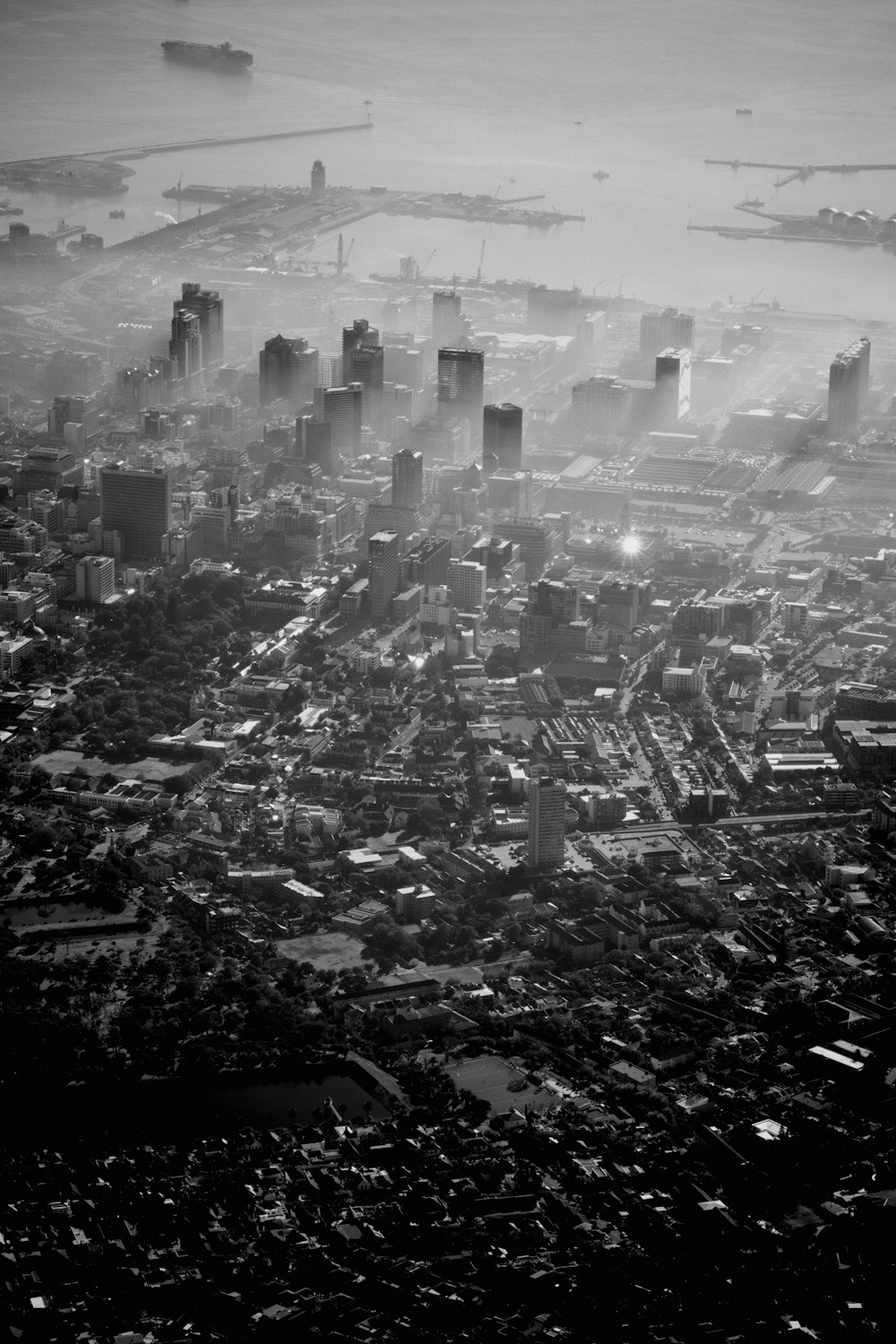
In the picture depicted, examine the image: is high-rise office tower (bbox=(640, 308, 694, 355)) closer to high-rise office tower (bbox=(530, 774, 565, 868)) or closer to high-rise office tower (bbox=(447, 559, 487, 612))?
high-rise office tower (bbox=(447, 559, 487, 612))

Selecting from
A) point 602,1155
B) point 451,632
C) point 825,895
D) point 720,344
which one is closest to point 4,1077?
point 602,1155

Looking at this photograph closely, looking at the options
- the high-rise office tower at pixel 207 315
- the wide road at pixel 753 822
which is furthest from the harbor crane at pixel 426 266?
the wide road at pixel 753 822

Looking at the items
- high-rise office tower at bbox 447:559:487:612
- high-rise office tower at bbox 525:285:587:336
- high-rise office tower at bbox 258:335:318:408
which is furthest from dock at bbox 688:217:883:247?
high-rise office tower at bbox 447:559:487:612

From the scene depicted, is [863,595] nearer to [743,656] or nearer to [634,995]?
[743,656]

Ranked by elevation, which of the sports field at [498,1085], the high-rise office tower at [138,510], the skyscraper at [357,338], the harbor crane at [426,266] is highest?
the harbor crane at [426,266]

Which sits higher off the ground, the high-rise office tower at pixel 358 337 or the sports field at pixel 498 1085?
the high-rise office tower at pixel 358 337

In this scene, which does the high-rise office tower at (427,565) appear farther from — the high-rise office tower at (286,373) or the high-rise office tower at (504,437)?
the high-rise office tower at (286,373)
